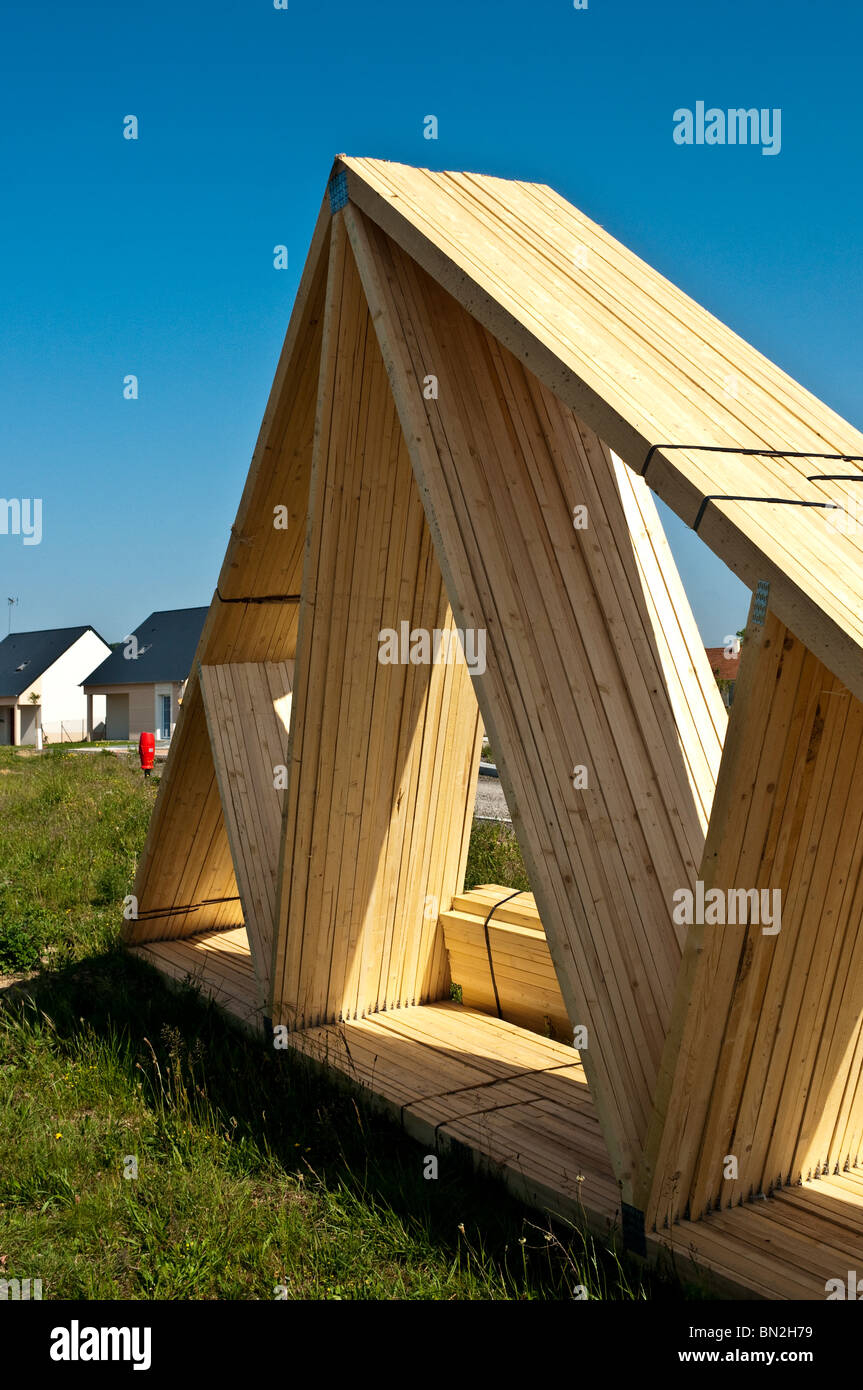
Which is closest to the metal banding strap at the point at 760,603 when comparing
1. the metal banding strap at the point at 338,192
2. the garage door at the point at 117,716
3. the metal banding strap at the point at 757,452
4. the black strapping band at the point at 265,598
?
the metal banding strap at the point at 757,452

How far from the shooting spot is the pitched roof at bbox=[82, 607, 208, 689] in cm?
3869

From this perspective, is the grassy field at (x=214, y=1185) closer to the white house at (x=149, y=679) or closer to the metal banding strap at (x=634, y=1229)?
the metal banding strap at (x=634, y=1229)

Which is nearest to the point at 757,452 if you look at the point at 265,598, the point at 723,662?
the point at 265,598

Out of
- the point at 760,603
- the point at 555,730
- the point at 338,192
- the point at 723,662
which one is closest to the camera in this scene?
the point at 760,603

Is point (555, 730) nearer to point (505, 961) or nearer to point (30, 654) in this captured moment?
point (505, 961)

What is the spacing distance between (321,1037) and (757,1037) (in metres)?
2.58

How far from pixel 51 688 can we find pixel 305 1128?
42.1 m

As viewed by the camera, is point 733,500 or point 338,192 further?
point 338,192

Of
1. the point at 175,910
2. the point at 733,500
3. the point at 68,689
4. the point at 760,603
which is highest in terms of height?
the point at 68,689

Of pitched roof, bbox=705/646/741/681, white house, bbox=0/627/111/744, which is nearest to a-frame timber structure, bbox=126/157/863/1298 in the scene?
pitched roof, bbox=705/646/741/681

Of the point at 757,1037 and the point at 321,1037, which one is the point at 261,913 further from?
the point at 757,1037

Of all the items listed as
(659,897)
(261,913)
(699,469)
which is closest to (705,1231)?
(659,897)

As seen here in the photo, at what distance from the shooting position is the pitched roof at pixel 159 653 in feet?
127

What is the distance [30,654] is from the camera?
45.8m
